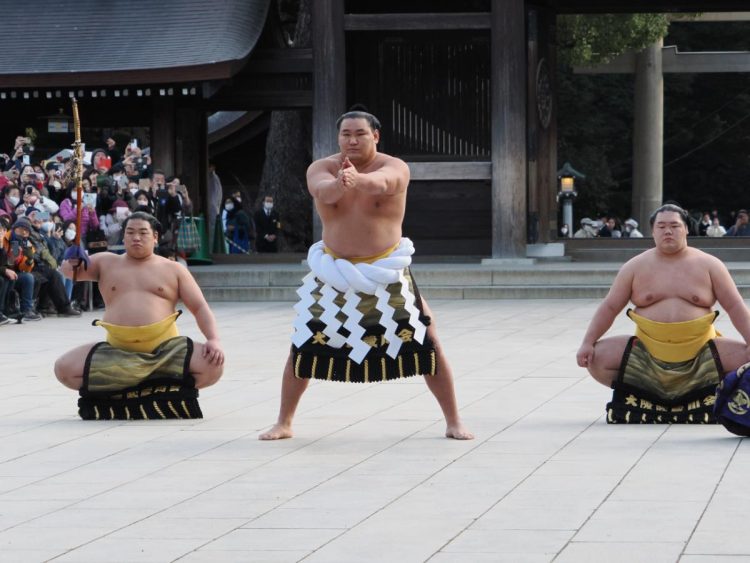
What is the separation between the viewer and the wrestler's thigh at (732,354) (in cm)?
678

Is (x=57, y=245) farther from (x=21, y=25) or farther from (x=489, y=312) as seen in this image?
(x=21, y=25)

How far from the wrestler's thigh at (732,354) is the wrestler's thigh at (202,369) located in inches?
90.0

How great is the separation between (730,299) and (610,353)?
0.59m

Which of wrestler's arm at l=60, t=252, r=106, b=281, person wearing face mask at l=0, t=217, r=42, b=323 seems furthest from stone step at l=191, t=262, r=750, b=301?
wrestler's arm at l=60, t=252, r=106, b=281

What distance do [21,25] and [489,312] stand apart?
770cm

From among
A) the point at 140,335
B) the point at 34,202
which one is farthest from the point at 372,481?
the point at 34,202

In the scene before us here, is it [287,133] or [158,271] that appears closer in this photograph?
[158,271]

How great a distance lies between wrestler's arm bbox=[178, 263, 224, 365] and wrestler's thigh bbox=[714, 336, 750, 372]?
226 cm

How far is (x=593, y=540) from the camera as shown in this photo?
14.5ft

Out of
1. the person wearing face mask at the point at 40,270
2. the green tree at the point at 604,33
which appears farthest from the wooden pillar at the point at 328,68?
the green tree at the point at 604,33

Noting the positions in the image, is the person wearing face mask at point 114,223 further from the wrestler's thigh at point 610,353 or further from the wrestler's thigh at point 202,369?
the wrestler's thigh at point 610,353

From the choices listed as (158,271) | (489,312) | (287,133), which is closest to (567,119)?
(287,133)

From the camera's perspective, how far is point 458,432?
650cm

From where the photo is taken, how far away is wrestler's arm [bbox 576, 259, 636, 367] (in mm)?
6910
